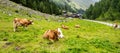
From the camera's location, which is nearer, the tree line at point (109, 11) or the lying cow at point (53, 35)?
the lying cow at point (53, 35)

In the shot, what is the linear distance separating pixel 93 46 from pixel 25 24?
11.2 meters

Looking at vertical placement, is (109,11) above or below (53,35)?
below

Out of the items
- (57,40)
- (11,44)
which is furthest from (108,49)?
(11,44)

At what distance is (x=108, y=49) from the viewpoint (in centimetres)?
2059

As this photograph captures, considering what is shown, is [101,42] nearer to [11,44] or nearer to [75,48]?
[75,48]

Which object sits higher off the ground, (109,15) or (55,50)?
(55,50)

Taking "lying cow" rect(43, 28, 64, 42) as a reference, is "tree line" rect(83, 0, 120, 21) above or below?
below

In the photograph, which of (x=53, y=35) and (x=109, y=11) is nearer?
(x=53, y=35)

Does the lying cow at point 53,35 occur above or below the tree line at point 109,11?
above

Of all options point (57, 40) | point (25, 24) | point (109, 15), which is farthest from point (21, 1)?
point (57, 40)

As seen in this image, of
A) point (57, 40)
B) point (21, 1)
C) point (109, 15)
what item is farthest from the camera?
point (109, 15)

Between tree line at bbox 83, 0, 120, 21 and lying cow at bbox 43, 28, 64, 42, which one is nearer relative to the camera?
lying cow at bbox 43, 28, 64, 42

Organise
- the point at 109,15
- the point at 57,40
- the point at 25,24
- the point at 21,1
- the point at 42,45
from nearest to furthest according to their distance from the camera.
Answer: the point at 42,45 < the point at 57,40 < the point at 25,24 < the point at 21,1 < the point at 109,15

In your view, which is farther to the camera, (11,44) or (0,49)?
(11,44)
